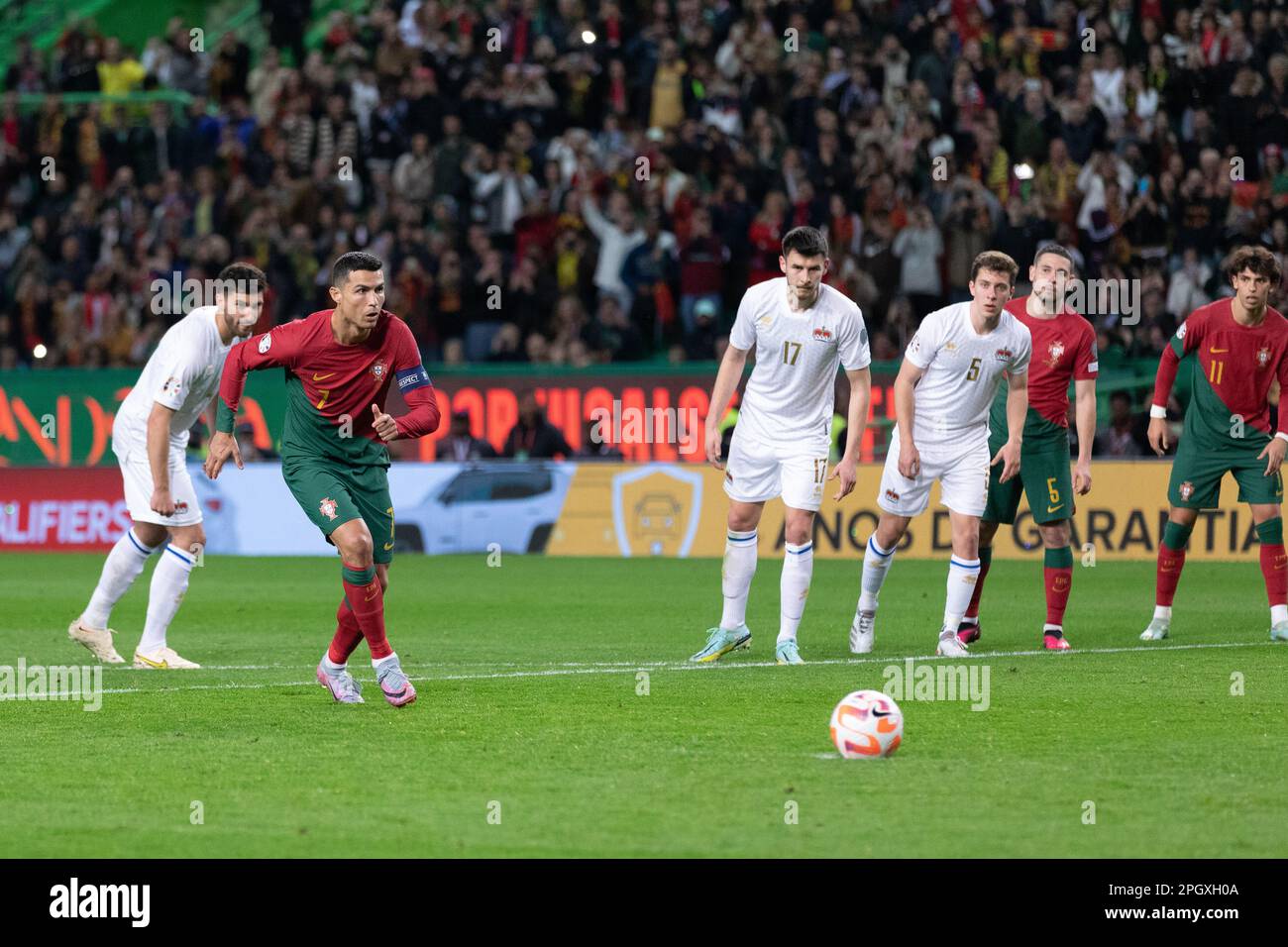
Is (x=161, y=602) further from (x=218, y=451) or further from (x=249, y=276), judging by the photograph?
(x=218, y=451)

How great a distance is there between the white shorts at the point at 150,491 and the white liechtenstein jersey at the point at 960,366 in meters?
4.20

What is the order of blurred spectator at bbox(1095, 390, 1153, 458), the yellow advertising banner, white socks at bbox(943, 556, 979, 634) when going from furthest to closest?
blurred spectator at bbox(1095, 390, 1153, 458), the yellow advertising banner, white socks at bbox(943, 556, 979, 634)

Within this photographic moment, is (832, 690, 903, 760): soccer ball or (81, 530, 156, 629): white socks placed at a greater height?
(81, 530, 156, 629): white socks

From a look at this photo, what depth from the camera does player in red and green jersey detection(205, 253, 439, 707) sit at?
8.88m

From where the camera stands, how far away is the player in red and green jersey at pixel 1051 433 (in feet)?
38.6

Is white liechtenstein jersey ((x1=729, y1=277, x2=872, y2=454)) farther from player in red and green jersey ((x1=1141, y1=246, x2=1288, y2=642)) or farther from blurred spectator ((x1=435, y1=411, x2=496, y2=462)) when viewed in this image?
blurred spectator ((x1=435, y1=411, x2=496, y2=462))

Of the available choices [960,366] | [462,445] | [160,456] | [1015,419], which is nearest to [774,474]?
[960,366]

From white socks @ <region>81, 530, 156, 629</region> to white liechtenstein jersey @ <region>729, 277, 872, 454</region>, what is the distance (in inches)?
144

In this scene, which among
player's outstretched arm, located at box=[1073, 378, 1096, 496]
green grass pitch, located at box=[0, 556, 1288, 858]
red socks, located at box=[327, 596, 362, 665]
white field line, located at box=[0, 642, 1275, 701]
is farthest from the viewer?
player's outstretched arm, located at box=[1073, 378, 1096, 496]

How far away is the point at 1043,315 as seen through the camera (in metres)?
11.9

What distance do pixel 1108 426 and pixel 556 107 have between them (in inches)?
355

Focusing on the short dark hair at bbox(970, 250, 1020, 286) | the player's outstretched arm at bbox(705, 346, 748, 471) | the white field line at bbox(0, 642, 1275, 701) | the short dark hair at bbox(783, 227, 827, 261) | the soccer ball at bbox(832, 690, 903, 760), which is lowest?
the white field line at bbox(0, 642, 1275, 701)

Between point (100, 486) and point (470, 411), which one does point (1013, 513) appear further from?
point (100, 486)

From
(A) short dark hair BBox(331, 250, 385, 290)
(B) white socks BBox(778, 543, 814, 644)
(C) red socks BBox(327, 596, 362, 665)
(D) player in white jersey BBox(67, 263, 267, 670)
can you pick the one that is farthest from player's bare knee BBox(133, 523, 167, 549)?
(B) white socks BBox(778, 543, 814, 644)
